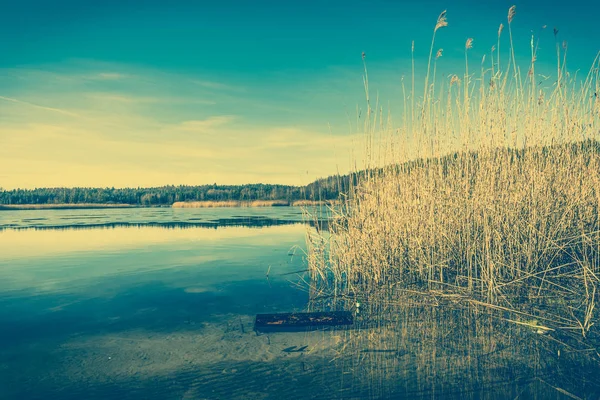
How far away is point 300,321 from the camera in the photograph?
149 inches

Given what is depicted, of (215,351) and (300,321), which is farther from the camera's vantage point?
(300,321)

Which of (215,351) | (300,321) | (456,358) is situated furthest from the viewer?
(300,321)

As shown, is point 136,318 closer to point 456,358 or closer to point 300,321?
point 300,321

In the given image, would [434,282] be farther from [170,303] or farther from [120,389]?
[120,389]

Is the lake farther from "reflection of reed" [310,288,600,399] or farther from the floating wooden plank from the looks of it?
the floating wooden plank

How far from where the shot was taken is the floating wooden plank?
145 inches

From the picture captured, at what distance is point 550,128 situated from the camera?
5.14 meters

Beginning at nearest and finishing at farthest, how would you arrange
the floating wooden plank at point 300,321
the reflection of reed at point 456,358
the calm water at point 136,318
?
Answer: 1. the reflection of reed at point 456,358
2. the calm water at point 136,318
3. the floating wooden plank at point 300,321

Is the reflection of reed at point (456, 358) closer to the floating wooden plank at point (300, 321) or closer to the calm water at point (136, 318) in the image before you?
the floating wooden plank at point (300, 321)

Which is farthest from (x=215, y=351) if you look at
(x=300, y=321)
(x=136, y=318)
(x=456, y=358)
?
(x=456, y=358)

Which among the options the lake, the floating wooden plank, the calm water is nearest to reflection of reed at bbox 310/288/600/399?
the lake

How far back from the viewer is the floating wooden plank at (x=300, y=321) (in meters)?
3.68

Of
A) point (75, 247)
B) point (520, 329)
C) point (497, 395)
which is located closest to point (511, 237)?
point (520, 329)

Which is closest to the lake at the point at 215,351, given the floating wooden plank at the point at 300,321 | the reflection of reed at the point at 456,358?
the reflection of reed at the point at 456,358
